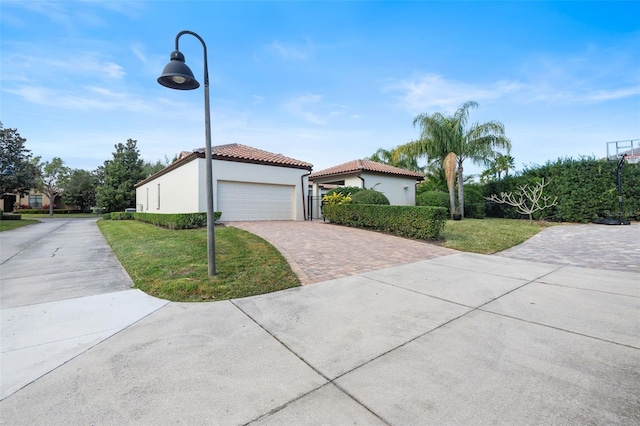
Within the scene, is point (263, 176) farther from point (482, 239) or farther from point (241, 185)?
point (482, 239)

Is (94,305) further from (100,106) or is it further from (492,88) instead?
(492,88)

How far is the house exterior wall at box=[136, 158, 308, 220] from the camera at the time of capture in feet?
40.7

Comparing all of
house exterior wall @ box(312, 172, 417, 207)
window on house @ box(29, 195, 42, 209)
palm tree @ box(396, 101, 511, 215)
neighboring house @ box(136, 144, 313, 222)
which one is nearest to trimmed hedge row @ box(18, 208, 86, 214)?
window on house @ box(29, 195, 42, 209)

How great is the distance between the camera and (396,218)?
1048cm

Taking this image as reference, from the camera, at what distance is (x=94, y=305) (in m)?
3.96

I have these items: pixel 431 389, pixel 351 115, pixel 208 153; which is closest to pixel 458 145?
pixel 351 115

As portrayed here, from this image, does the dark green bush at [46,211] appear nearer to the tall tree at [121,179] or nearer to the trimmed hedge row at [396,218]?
the tall tree at [121,179]

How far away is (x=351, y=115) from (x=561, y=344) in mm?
14548

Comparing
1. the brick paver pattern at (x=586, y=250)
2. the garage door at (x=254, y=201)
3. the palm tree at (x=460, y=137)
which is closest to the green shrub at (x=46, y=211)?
the garage door at (x=254, y=201)

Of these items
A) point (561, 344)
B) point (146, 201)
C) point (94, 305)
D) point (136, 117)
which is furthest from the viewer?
point (146, 201)

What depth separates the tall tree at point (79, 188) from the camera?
3678 cm

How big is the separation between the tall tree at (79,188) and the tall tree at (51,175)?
0.94 m

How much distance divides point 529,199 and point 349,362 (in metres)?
17.4

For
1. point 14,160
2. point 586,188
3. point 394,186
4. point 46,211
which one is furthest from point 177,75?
point 46,211
